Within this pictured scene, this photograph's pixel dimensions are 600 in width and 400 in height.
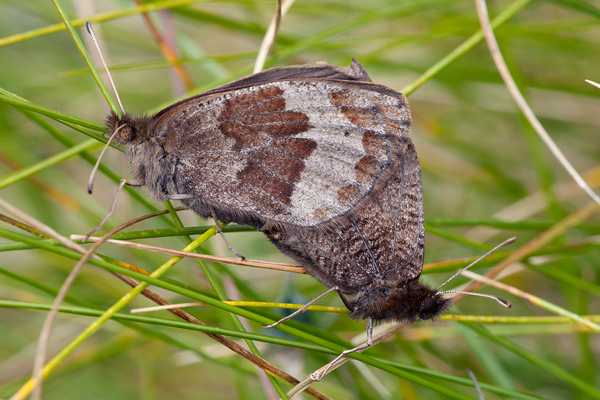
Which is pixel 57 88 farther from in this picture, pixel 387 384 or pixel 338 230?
pixel 387 384

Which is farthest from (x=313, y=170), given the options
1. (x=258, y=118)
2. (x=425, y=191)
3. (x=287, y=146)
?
(x=425, y=191)

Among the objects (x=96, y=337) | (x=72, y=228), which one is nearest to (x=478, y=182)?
(x=96, y=337)

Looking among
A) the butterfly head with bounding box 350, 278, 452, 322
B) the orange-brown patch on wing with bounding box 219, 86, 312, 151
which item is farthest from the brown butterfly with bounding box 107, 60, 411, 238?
the butterfly head with bounding box 350, 278, 452, 322

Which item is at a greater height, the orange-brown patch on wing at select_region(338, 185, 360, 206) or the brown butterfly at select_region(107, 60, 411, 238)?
the brown butterfly at select_region(107, 60, 411, 238)

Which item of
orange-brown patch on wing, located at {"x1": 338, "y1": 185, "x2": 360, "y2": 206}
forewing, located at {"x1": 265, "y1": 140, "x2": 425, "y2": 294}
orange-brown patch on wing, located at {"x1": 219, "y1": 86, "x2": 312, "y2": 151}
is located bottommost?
forewing, located at {"x1": 265, "y1": 140, "x2": 425, "y2": 294}

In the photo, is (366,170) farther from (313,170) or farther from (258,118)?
(258,118)

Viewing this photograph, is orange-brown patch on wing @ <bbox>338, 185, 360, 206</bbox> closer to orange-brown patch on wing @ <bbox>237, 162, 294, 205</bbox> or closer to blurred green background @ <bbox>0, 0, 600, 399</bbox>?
orange-brown patch on wing @ <bbox>237, 162, 294, 205</bbox>
